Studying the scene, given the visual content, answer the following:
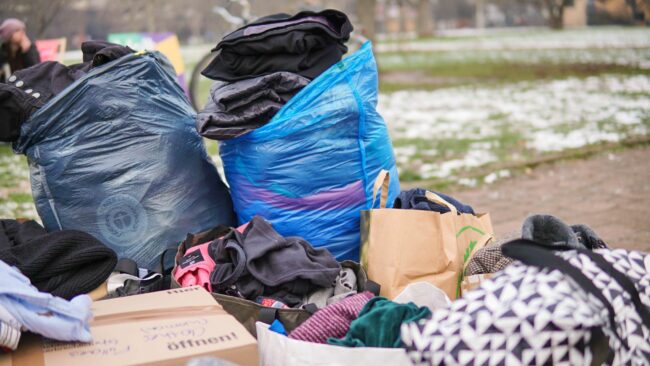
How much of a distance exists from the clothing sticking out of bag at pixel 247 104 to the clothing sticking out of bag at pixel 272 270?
487 mm

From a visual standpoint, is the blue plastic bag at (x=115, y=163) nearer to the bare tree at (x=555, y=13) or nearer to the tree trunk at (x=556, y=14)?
the bare tree at (x=555, y=13)

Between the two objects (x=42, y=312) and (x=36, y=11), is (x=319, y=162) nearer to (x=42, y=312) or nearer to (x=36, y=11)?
(x=42, y=312)

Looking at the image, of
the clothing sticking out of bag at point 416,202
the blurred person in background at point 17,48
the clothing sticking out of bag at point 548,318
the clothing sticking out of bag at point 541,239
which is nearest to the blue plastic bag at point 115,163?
the clothing sticking out of bag at point 416,202

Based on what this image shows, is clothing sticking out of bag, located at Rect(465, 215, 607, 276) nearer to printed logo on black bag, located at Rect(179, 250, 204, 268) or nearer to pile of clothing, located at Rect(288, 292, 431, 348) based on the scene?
pile of clothing, located at Rect(288, 292, 431, 348)

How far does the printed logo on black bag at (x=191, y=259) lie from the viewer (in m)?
2.46

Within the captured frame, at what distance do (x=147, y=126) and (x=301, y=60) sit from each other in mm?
678

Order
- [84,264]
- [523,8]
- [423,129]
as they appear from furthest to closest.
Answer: [523,8], [423,129], [84,264]

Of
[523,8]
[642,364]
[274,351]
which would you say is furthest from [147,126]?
[523,8]

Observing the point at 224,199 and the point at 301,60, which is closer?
the point at 301,60

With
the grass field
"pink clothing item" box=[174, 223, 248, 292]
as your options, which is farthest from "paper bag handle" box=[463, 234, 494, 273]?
the grass field

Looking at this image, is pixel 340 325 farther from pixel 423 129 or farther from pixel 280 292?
pixel 423 129

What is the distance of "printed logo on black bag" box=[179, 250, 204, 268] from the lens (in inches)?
96.8

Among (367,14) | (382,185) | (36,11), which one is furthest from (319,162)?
(367,14)

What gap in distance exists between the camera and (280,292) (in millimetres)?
2336
